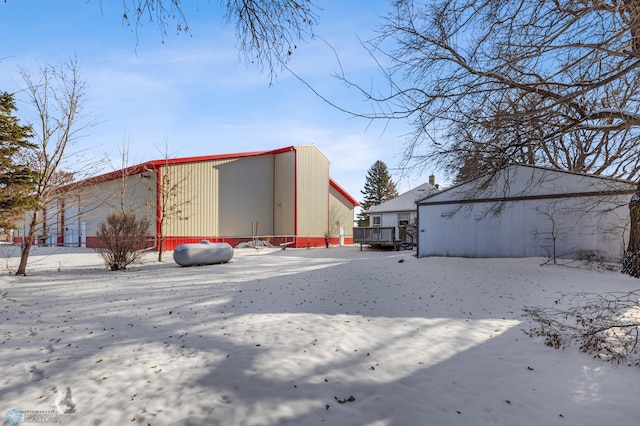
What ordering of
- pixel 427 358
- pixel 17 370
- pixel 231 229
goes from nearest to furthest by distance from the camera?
1. pixel 17 370
2. pixel 427 358
3. pixel 231 229

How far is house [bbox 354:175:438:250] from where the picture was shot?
21094 mm

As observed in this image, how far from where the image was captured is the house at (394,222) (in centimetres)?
2109

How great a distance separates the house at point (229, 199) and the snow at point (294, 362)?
11.6m

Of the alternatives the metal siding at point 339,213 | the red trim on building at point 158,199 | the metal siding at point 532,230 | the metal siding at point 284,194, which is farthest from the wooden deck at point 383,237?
the red trim on building at point 158,199

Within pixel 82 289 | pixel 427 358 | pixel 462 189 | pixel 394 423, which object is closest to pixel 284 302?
pixel 427 358

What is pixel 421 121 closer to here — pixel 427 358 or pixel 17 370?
pixel 427 358

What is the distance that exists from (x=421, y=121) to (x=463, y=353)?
295 cm

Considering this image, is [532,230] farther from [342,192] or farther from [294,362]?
[342,192]

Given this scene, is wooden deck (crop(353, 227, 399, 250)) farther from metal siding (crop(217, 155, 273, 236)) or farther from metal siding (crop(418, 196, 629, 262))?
metal siding (crop(217, 155, 273, 236))

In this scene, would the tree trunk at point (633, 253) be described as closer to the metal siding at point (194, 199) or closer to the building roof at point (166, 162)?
the building roof at point (166, 162)

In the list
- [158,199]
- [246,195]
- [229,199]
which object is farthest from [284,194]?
[158,199]

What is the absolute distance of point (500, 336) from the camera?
15.7 ft

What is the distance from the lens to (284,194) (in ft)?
78.2

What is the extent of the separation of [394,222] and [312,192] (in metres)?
7.17
